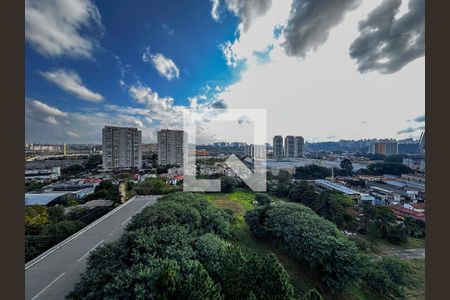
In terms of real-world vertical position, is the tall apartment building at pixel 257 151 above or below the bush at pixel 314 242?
above

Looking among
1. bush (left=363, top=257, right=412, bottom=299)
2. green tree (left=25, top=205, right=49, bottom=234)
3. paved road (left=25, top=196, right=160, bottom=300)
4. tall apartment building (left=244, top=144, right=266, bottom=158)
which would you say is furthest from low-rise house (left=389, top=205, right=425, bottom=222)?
green tree (left=25, top=205, right=49, bottom=234)

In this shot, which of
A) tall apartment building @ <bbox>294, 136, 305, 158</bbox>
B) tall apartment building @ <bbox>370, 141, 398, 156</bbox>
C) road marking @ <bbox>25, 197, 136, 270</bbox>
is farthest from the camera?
tall apartment building @ <bbox>370, 141, 398, 156</bbox>

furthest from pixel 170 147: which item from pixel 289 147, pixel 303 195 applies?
pixel 289 147

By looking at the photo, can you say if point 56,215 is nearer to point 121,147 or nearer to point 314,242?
point 314,242

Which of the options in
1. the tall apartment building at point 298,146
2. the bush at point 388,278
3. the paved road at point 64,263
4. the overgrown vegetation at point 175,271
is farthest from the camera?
the tall apartment building at point 298,146

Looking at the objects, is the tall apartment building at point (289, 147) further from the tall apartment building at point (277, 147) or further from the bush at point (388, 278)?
the bush at point (388, 278)

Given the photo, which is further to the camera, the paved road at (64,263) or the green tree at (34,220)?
the green tree at (34,220)

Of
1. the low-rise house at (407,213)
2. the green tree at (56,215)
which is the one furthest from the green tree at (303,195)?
the green tree at (56,215)

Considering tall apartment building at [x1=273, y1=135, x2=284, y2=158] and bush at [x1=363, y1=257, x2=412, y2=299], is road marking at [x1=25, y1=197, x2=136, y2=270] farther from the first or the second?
tall apartment building at [x1=273, y1=135, x2=284, y2=158]
